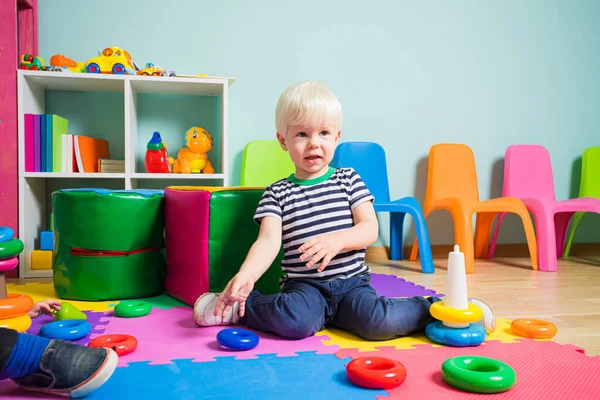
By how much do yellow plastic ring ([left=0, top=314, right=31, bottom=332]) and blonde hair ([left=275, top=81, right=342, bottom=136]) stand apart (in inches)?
34.0

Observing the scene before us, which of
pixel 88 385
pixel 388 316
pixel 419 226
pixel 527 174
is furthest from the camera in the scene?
pixel 527 174

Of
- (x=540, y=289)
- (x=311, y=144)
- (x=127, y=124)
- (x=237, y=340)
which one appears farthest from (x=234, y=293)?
(x=127, y=124)

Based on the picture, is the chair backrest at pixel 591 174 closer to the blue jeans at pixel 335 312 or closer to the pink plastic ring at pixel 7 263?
the blue jeans at pixel 335 312

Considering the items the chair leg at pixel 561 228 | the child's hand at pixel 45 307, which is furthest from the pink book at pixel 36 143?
the chair leg at pixel 561 228

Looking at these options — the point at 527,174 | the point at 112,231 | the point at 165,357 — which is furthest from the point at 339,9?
the point at 165,357

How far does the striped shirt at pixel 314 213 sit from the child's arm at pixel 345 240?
0.10 ft

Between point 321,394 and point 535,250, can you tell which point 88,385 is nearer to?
point 321,394

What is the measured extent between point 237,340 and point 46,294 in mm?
1023

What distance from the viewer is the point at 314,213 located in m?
1.49

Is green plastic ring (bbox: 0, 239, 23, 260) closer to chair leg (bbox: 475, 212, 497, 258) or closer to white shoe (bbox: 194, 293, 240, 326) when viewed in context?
white shoe (bbox: 194, 293, 240, 326)

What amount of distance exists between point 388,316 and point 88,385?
2.40ft

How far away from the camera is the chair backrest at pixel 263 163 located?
2.84m

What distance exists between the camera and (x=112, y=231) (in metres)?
1.75

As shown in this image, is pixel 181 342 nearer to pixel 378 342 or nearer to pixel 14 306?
pixel 14 306
